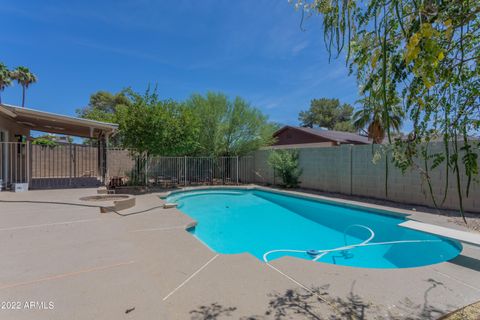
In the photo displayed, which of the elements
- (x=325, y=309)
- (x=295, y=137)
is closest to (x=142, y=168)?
(x=325, y=309)

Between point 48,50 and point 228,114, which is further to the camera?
point 228,114

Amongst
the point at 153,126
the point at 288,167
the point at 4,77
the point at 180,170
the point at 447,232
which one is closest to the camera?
the point at 447,232

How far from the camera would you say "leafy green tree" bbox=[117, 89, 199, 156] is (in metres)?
10.7

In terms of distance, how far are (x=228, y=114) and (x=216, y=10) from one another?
21.8ft

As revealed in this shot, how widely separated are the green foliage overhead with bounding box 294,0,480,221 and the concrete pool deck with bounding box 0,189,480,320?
60.3 inches

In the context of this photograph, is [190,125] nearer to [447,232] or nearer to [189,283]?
[189,283]

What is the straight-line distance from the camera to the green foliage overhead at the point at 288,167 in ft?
40.8

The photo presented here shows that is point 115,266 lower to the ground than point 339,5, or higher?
lower

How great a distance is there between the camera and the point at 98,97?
26172 mm

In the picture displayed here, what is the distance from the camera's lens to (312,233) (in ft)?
22.4

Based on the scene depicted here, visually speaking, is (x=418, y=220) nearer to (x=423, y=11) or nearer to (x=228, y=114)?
(x=423, y=11)

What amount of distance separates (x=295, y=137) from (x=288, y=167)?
791cm

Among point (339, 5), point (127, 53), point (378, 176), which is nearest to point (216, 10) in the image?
point (127, 53)

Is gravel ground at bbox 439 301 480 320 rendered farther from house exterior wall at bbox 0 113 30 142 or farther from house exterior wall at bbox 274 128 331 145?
house exterior wall at bbox 274 128 331 145
